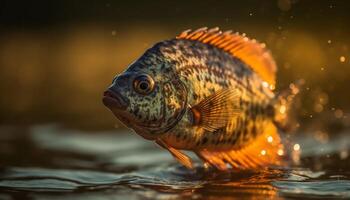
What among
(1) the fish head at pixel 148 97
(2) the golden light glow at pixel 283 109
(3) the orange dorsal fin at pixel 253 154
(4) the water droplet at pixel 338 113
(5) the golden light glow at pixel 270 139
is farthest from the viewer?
(4) the water droplet at pixel 338 113

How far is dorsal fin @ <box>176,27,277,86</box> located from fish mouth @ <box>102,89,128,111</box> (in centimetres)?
85

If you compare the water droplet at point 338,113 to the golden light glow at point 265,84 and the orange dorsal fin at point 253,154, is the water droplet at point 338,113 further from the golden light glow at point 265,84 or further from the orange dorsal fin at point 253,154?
the golden light glow at point 265,84

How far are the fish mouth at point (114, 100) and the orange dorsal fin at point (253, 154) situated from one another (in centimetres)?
84

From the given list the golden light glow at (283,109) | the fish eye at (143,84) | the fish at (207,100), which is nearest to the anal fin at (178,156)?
the fish at (207,100)

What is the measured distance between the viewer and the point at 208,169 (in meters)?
6.73

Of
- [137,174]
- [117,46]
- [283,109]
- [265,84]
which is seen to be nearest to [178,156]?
[137,174]

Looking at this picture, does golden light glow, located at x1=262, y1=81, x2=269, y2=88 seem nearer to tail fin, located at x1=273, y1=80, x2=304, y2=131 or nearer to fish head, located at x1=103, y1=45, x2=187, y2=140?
tail fin, located at x1=273, y1=80, x2=304, y2=131

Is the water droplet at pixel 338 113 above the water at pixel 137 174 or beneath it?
above

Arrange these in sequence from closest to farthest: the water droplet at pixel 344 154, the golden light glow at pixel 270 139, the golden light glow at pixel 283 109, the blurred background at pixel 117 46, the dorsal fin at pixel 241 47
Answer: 1. the dorsal fin at pixel 241 47
2. the golden light glow at pixel 270 139
3. the golden light glow at pixel 283 109
4. the water droplet at pixel 344 154
5. the blurred background at pixel 117 46

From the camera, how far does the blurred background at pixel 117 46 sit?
1155 centimetres

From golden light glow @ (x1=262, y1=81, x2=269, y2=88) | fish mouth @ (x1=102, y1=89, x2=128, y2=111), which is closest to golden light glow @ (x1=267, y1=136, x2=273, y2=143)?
golden light glow @ (x1=262, y1=81, x2=269, y2=88)

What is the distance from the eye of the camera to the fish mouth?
562 cm

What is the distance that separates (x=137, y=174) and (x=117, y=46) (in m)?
14.4

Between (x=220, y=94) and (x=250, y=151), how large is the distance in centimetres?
76
